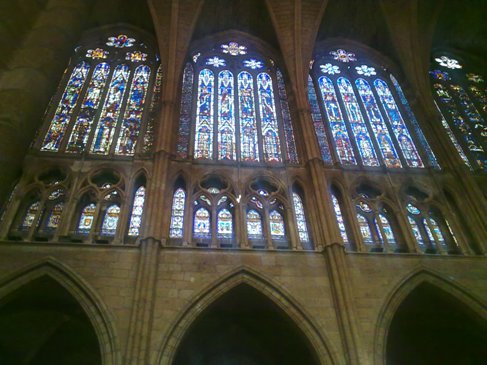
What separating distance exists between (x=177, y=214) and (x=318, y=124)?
5396 mm

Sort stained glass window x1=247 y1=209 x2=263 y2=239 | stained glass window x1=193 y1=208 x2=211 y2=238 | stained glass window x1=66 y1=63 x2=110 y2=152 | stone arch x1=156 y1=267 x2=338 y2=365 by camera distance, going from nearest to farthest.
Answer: stone arch x1=156 y1=267 x2=338 y2=365, stained glass window x1=193 y1=208 x2=211 y2=238, stained glass window x1=247 y1=209 x2=263 y2=239, stained glass window x1=66 y1=63 x2=110 y2=152

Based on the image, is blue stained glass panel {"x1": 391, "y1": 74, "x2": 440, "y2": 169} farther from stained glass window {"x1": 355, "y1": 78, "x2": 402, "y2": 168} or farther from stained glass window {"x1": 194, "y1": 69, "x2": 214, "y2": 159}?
stained glass window {"x1": 194, "y1": 69, "x2": 214, "y2": 159}

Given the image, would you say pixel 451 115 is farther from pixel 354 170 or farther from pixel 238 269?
pixel 238 269

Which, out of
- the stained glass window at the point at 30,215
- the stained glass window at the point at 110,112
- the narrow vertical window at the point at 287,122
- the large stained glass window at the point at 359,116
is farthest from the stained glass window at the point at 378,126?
the stained glass window at the point at 30,215

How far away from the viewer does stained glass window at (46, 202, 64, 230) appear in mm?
9874

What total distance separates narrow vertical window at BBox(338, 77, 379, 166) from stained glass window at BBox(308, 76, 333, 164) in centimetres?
92

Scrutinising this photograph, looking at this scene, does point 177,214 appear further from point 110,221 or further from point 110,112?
point 110,112

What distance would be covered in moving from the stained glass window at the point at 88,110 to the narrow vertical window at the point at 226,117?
3.60 meters

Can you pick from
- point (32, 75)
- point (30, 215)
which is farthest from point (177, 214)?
point (32, 75)

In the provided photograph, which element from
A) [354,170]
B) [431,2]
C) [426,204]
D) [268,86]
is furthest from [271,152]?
[431,2]

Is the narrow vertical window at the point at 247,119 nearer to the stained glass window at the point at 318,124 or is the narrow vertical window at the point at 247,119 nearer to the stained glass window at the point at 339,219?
the stained glass window at the point at 318,124

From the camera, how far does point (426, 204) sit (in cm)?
1127

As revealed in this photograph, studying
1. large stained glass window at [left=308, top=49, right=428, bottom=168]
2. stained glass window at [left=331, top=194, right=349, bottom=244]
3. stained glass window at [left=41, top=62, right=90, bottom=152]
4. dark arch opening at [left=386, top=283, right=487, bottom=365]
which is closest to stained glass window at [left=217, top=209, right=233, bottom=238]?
stained glass window at [left=331, top=194, right=349, bottom=244]

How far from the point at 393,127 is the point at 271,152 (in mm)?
4080
